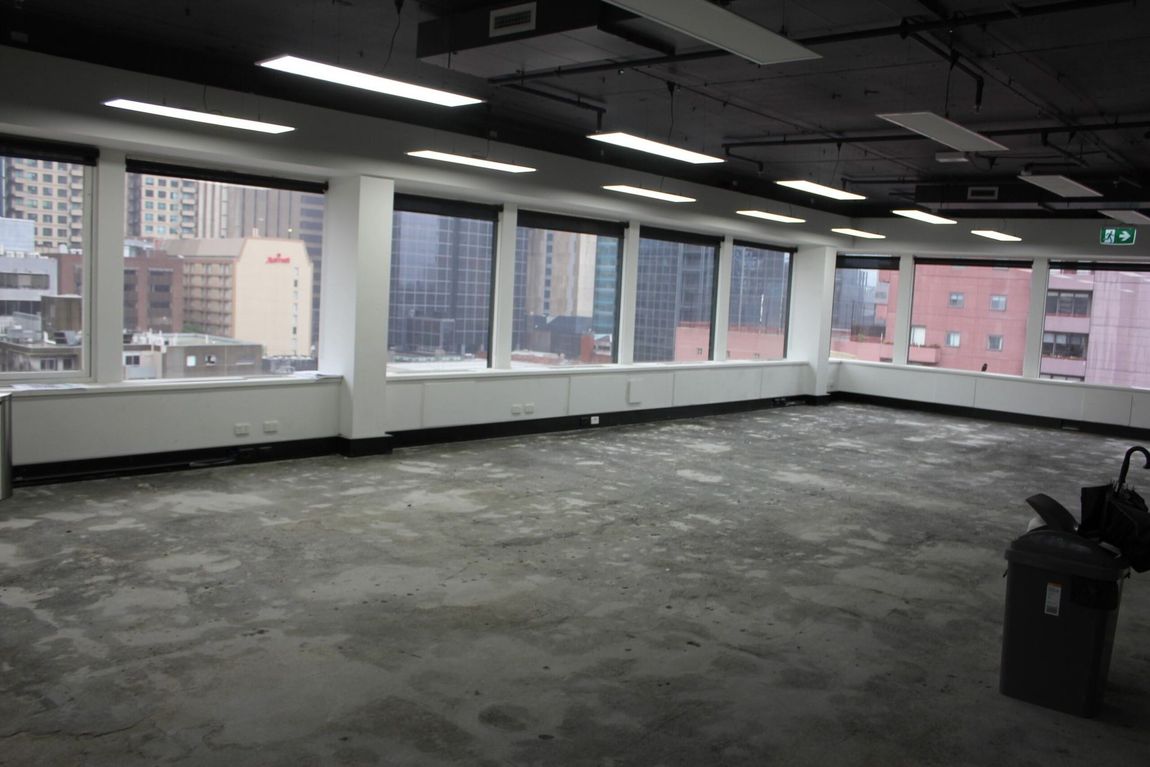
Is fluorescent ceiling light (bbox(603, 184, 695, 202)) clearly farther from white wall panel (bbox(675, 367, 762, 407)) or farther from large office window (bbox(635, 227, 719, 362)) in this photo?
white wall panel (bbox(675, 367, 762, 407))

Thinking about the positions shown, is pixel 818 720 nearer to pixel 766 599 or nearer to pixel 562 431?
pixel 766 599

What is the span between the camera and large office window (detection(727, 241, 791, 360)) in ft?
44.9

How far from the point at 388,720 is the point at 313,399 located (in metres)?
5.35

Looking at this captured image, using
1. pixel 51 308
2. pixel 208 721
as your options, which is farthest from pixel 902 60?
pixel 51 308

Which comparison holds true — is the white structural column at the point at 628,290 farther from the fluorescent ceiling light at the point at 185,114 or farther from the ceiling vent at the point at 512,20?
the ceiling vent at the point at 512,20

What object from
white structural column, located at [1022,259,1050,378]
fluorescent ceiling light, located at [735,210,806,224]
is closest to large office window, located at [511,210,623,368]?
fluorescent ceiling light, located at [735,210,806,224]

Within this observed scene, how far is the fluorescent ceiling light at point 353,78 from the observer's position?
4836 mm

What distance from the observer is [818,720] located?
3.55 metres

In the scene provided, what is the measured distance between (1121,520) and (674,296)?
30.0ft

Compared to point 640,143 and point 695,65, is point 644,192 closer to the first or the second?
point 640,143

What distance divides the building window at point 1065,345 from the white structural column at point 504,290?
872 centimetres

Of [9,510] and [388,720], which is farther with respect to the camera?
[9,510]

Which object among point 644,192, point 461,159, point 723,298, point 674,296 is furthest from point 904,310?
point 461,159

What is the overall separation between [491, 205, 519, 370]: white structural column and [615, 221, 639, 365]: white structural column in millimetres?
1919
